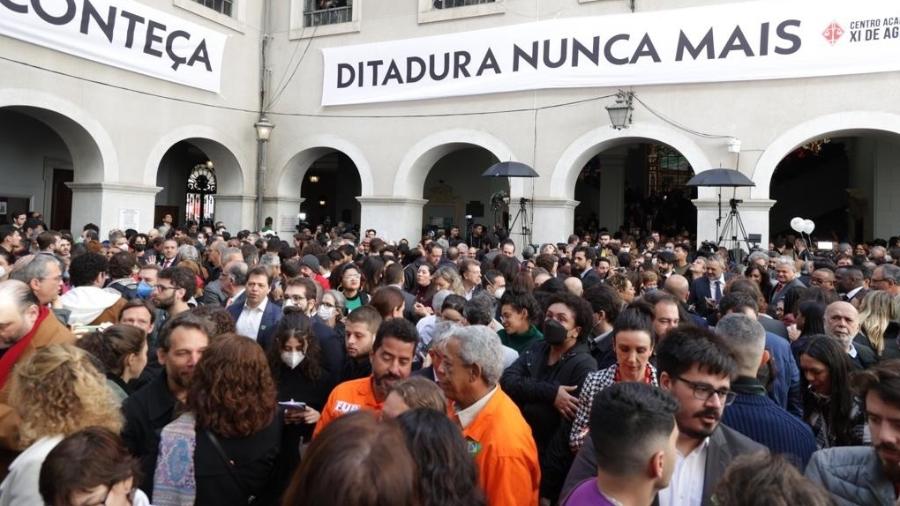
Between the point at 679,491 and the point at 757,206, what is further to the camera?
the point at 757,206

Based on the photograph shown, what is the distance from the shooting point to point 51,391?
9.05ft

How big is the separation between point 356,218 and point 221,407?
2299 cm

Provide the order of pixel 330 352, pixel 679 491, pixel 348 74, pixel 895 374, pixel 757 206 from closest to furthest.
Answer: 1. pixel 895 374
2. pixel 679 491
3. pixel 330 352
4. pixel 757 206
5. pixel 348 74

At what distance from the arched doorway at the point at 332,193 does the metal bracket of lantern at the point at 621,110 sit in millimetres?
12973

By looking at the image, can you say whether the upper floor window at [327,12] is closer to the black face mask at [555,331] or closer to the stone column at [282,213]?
the stone column at [282,213]

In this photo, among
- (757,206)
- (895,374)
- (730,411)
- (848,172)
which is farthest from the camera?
(848,172)

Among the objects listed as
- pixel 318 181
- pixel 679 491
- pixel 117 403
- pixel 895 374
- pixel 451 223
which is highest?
pixel 318 181

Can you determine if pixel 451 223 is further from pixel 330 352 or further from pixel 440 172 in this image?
pixel 330 352

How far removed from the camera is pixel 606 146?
15469 mm

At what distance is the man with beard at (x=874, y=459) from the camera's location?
231 cm

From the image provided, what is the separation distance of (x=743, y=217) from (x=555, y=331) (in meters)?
11.5

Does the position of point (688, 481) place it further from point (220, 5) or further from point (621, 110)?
point (220, 5)

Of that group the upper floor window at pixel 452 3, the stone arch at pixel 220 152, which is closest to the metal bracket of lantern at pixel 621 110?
the upper floor window at pixel 452 3

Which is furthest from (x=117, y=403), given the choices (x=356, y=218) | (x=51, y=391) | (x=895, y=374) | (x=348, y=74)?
(x=356, y=218)
